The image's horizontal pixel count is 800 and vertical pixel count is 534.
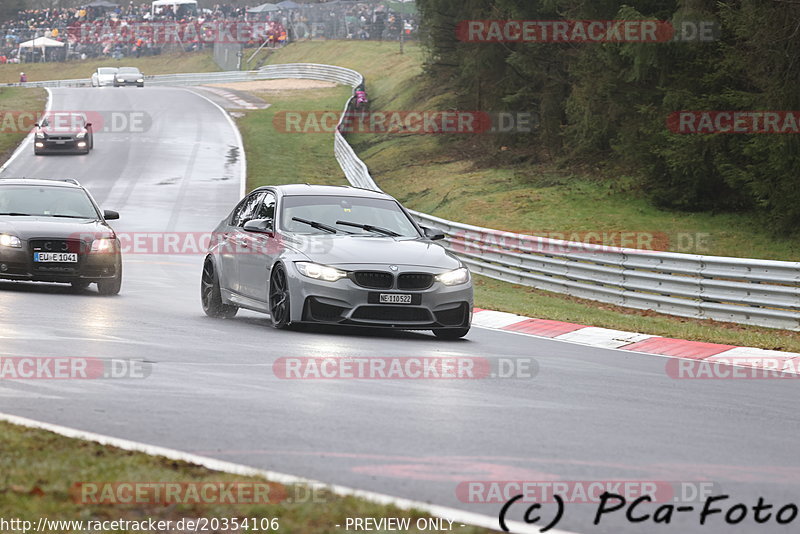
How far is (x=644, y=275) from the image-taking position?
62.0 feet

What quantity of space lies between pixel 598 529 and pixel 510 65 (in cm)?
3775

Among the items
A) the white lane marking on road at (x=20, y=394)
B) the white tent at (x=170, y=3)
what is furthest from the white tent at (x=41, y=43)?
the white lane marking on road at (x=20, y=394)

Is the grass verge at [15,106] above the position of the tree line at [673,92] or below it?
below

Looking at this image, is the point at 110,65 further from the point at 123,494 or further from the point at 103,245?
the point at 123,494

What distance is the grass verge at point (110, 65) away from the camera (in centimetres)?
10497

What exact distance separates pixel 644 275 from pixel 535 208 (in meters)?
16.3

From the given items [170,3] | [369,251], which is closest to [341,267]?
[369,251]

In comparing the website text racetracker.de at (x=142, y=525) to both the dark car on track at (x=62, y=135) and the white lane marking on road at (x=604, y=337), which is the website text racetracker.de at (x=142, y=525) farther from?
the dark car on track at (x=62, y=135)

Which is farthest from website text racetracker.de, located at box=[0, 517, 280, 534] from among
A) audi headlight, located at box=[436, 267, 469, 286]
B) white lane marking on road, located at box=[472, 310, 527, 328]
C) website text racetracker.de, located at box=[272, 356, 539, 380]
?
white lane marking on road, located at box=[472, 310, 527, 328]

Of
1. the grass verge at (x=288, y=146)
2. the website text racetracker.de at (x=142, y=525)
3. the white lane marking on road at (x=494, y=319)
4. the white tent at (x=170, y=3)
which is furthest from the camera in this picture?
the white tent at (x=170, y=3)

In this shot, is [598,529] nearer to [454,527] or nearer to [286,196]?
[454,527]

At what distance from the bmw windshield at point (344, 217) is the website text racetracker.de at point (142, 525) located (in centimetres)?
841

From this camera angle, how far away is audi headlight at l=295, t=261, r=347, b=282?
1262 cm

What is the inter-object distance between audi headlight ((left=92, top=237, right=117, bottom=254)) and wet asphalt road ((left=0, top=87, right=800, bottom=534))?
1531 mm
